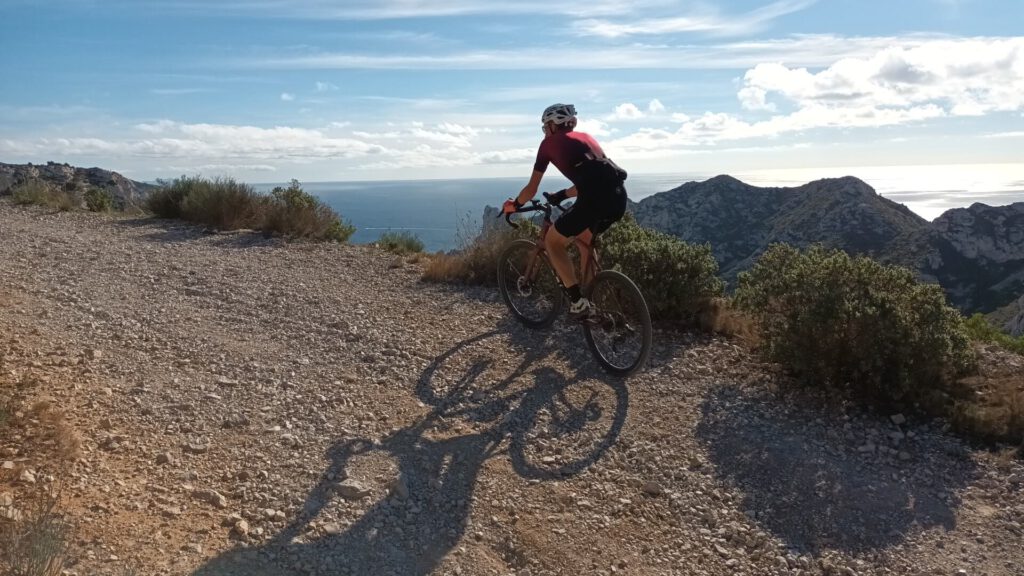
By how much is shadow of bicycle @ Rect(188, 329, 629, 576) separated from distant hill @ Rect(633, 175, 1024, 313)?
1526cm

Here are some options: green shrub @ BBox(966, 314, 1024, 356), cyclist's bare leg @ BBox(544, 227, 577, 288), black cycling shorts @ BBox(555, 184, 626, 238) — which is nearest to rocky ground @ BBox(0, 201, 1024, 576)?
cyclist's bare leg @ BBox(544, 227, 577, 288)

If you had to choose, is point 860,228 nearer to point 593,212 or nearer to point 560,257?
point 560,257

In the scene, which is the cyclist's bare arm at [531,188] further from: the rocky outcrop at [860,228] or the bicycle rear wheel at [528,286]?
the rocky outcrop at [860,228]

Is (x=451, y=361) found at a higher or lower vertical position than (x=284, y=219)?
lower

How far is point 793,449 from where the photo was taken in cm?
459

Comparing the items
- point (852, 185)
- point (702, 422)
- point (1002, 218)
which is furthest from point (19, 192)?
point (1002, 218)

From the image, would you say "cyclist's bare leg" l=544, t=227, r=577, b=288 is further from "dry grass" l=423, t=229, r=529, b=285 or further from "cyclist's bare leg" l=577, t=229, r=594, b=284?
"dry grass" l=423, t=229, r=529, b=285

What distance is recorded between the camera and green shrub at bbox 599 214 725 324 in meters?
6.71

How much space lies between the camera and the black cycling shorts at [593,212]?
5352 mm

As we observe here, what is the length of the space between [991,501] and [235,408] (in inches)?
191

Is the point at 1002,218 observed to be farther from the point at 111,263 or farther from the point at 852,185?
the point at 111,263

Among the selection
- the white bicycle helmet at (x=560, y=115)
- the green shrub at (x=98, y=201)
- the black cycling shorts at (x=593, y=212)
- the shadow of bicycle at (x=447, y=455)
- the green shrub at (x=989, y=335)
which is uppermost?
the white bicycle helmet at (x=560, y=115)

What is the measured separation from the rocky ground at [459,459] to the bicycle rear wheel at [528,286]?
9.2 inches

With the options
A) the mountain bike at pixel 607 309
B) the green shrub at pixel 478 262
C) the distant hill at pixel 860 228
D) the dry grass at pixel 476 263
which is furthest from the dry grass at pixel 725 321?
the distant hill at pixel 860 228
